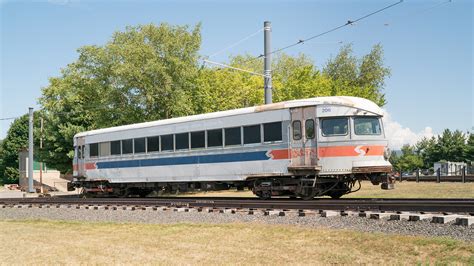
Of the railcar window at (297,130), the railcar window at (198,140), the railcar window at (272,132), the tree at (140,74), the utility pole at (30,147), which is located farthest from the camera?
the tree at (140,74)

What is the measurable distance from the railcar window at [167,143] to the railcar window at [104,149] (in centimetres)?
437

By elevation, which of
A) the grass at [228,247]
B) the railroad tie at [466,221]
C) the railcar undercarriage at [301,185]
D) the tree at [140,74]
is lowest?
the grass at [228,247]

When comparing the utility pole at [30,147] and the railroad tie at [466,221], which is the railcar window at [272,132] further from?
the utility pole at [30,147]

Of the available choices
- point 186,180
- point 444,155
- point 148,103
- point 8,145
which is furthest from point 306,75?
point 444,155

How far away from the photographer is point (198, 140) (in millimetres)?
21500

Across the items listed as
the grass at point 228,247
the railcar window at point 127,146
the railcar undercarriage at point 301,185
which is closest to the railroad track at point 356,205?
the railcar undercarriage at point 301,185

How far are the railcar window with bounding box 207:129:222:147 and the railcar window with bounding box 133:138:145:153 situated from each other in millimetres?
4411

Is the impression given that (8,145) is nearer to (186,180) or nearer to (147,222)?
(186,180)

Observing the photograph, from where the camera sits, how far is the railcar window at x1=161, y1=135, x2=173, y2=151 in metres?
22.7

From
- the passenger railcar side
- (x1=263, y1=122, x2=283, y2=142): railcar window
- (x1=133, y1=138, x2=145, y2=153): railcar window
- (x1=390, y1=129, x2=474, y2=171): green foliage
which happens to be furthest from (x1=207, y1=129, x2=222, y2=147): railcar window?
(x1=390, y1=129, x2=474, y2=171): green foliage

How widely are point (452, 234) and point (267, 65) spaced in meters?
15.0

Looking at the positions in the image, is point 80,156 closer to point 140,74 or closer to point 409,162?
point 140,74

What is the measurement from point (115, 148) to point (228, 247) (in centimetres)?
1615

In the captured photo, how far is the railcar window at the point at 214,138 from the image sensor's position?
20594 millimetres
